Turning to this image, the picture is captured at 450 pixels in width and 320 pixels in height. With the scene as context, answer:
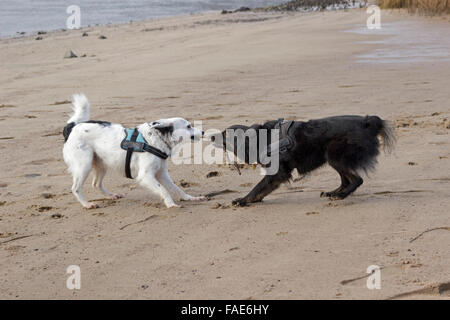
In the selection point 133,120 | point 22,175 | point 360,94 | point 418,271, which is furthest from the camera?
point 360,94

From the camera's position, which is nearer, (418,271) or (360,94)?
(418,271)

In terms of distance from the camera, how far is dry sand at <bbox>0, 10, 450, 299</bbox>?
14.2 ft

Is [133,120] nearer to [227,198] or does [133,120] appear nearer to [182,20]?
[227,198]

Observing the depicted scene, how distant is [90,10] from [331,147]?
33035 millimetres

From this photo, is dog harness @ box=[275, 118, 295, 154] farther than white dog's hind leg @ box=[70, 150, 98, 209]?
No

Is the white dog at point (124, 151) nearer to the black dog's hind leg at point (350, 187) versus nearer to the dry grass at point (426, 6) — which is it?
the black dog's hind leg at point (350, 187)

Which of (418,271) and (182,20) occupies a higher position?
(182,20)

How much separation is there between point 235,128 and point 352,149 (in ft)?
3.74

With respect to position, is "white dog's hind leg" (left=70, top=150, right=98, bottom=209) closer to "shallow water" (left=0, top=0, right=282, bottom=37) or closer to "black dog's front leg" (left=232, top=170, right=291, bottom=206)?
"black dog's front leg" (left=232, top=170, right=291, bottom=206)

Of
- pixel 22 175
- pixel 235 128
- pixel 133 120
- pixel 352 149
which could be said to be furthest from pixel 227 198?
pixel 133 120

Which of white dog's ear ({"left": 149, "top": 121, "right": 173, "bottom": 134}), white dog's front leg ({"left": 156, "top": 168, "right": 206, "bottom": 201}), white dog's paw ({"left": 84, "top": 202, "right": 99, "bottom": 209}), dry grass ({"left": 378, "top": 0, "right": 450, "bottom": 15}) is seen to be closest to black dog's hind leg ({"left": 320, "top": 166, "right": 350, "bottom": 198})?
white dog's front leg ({"left": 156, "top": 168, "right": 206, "bottom": 201})

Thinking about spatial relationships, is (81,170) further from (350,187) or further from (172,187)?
(350,187)

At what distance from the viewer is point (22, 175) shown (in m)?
7.20

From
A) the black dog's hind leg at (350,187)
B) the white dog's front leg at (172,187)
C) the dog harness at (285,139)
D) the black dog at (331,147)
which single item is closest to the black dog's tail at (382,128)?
the black dog at (331,147)
